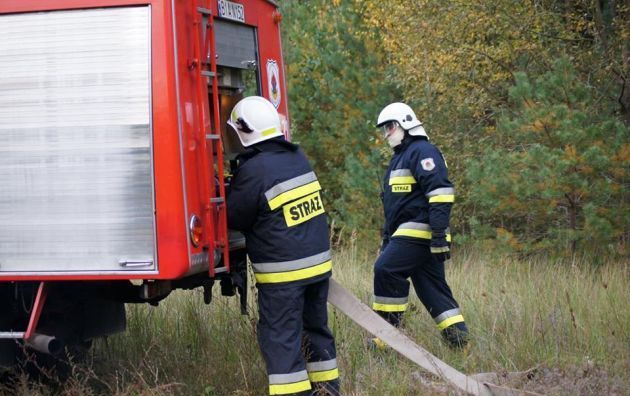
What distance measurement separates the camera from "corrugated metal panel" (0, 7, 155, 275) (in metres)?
4.95

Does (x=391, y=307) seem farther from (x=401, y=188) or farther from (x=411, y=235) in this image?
(x=401, y=188)

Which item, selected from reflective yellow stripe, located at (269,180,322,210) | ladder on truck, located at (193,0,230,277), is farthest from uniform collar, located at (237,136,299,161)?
reflective yellow stripe, located at (269,180,322,210)

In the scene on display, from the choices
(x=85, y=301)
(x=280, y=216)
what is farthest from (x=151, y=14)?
(x=85, y=301)

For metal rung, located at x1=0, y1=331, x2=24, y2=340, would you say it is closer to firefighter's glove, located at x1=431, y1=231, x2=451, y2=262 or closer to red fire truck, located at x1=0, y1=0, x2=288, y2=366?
red fire truck, located at x1=0, y1=0, x2=288, y2=366

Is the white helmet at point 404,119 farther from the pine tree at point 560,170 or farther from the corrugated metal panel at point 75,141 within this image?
the pine tree at point 560,170

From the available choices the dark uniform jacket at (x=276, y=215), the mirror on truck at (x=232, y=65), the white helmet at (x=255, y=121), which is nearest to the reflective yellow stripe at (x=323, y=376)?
the dark uniform jacket at (x=276, y=215)

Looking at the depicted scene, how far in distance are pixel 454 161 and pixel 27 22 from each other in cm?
981

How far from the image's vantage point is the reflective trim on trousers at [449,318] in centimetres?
698

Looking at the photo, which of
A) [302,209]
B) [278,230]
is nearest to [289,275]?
[278,230]

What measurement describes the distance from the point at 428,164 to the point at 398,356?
1.39m

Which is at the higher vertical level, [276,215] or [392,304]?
[276,215]

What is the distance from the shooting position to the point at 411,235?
22.8ft

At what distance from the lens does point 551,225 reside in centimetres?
1096

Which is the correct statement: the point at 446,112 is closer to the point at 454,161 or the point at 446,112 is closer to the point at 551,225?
the point at 454,161
